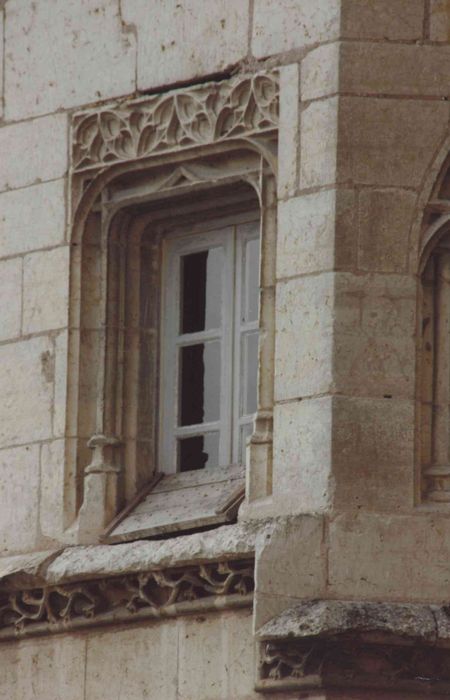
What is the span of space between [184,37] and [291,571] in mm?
2656

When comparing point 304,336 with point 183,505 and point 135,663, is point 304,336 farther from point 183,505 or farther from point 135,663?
point 135,663

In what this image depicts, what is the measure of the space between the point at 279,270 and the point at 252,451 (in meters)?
0.80

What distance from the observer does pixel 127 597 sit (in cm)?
1677

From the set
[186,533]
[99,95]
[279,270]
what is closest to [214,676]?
[186,533]

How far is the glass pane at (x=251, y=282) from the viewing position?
56.3ft

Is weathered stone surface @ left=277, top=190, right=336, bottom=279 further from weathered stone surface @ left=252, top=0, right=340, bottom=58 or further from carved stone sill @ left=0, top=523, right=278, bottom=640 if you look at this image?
carved stone sill @ left=0, top=523, right=278, bottom=640

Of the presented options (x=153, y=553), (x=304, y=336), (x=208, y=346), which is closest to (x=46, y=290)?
(x=208, y=346)

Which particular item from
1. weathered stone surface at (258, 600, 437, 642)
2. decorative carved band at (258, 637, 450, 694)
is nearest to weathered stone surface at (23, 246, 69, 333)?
weathered stone surface at (258, 600, 437, 642)

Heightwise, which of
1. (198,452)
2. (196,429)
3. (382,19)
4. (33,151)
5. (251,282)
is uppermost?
(382,19)

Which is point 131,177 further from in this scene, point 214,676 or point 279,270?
point 214,676

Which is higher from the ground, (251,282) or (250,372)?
(251,282)

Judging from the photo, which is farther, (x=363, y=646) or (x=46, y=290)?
(x=46, y=290)

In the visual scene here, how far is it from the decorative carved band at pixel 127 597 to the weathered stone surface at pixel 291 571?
0.19m

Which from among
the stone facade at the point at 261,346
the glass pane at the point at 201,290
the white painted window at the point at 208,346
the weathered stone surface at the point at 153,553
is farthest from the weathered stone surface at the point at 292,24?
the weathered stone surface at the point at 153,553
